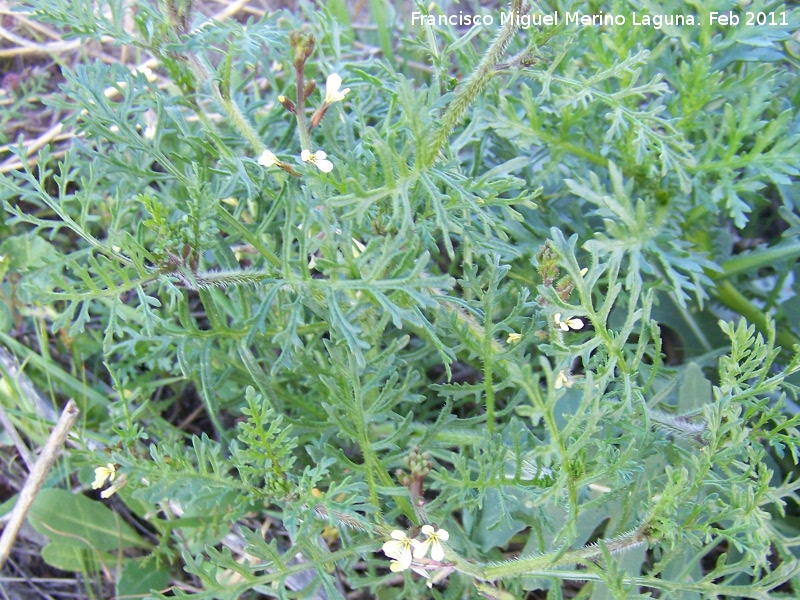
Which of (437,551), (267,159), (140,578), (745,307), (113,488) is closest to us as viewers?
(437,551)

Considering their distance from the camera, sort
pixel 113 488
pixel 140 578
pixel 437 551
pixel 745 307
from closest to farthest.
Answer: pixel 437 551 < pixel 113 488 < pixel 140 578 < pixel 745 307

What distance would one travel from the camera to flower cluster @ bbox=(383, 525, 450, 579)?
148cm

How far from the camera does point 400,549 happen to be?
5.01ft

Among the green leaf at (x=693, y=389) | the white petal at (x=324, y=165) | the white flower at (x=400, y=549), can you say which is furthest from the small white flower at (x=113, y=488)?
the green leaf at (x=693, y=389)

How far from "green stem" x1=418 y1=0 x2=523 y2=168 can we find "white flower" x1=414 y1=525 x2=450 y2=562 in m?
0.81

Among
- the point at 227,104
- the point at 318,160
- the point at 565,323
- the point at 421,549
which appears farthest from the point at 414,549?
the point at 227,104

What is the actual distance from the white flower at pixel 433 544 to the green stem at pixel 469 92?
0.81m

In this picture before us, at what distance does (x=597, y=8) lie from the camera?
233 centimetres

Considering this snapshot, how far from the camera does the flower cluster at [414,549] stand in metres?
1.48

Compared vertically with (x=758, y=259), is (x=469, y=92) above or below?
above

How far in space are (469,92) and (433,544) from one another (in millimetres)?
1020

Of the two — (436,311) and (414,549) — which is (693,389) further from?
(414,549)

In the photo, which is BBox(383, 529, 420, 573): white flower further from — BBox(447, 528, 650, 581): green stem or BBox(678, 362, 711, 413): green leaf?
BBox(678, 362, 711, 413): green leaf

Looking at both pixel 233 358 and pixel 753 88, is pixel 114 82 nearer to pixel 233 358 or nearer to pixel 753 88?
pixel 233 358
